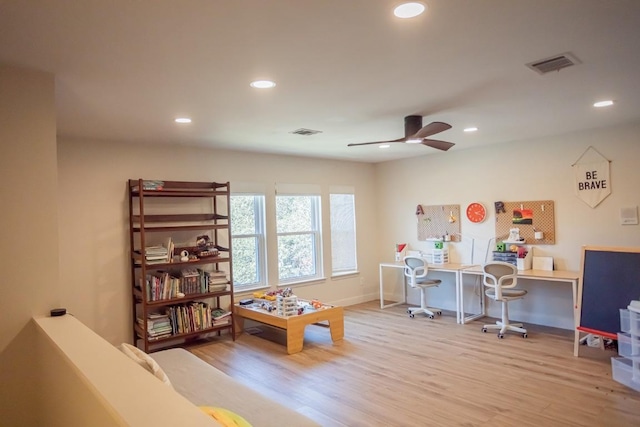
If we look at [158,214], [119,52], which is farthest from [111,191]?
[119,52]

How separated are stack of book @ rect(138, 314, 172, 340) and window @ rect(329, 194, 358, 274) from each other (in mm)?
2873

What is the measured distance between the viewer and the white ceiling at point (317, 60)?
1881 millimetres

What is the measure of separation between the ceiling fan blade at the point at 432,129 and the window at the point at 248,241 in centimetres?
282

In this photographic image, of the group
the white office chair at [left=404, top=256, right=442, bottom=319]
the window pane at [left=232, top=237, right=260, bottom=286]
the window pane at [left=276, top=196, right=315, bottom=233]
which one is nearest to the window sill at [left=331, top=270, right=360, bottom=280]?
the window pane at [left=276, top=196, right=315, bottom=233]

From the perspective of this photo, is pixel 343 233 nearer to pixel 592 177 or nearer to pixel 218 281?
pixel 218 281

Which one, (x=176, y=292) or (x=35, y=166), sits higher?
(x=35, y=166)

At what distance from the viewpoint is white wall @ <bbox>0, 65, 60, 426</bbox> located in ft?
7.79

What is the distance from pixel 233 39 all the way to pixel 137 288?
11.4ft

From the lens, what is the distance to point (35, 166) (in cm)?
245

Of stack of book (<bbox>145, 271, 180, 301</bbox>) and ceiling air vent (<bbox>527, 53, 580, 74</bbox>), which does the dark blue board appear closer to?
ceiling air vent (<bbox>527, 53, 580, 74</bbox>)

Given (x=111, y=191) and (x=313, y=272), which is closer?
(x=111, y=191)

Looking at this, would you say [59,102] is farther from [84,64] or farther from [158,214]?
[158,214]

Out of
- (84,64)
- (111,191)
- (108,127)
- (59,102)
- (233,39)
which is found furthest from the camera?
(111,191)

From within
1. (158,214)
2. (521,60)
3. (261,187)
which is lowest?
(158,214)
